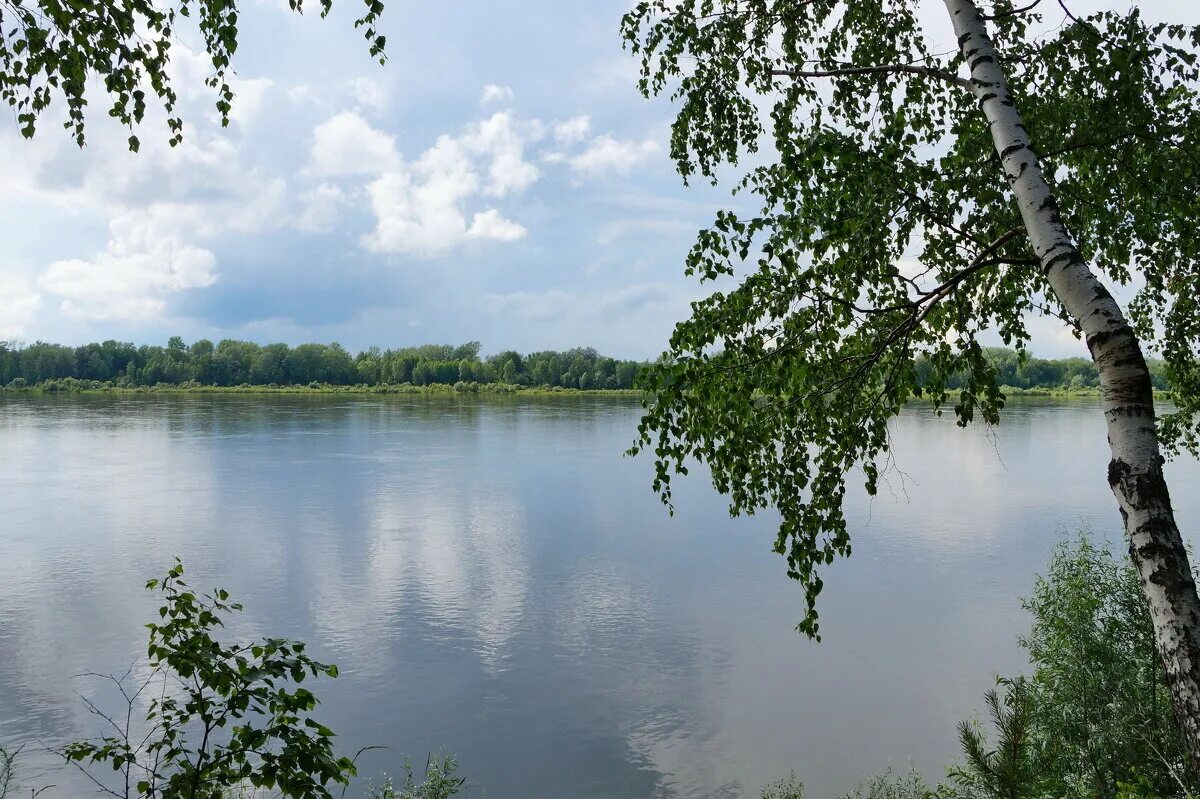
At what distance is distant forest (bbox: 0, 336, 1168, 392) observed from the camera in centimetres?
10162

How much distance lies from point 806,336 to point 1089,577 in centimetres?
398

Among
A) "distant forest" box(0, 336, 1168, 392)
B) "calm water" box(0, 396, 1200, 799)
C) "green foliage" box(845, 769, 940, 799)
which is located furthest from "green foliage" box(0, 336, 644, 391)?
"green foliage" box(845, 769, 940, 799)

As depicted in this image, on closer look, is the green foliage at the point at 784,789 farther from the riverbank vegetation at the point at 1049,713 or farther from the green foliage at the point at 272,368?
the green foliage at the point at 272,368

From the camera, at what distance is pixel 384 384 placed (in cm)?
11031

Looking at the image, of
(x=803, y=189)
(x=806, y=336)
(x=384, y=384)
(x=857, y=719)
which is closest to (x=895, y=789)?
(x=857, y=719)

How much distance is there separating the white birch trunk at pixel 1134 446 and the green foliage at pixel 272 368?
9414 centimetres

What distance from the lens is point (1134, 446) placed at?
2951 millimetres

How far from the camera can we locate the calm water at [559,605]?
874 centimetres

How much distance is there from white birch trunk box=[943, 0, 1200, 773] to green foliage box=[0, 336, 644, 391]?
9414 centimetres

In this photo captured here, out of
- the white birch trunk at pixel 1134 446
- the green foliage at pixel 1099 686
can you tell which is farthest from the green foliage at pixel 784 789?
the white birch trunk at pixel 1134 446

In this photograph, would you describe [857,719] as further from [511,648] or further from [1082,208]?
[1082,208]

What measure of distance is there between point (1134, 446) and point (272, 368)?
116 metres

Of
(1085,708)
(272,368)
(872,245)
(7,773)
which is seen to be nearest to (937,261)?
(872,245)

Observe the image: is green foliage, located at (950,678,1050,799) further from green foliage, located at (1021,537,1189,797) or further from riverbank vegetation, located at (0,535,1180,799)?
green foliage, located at (1021,537,1189,797)
